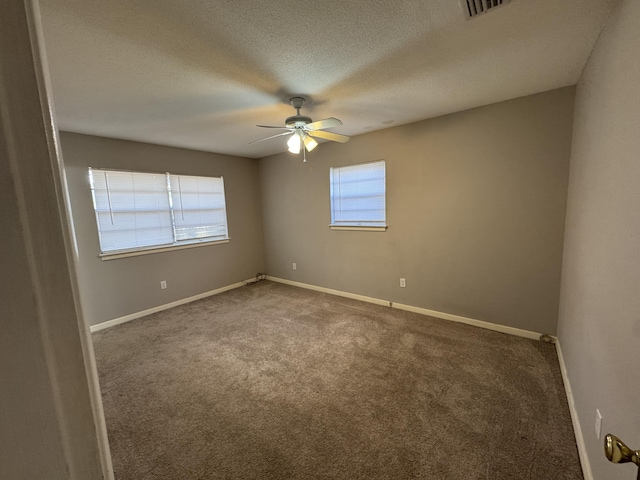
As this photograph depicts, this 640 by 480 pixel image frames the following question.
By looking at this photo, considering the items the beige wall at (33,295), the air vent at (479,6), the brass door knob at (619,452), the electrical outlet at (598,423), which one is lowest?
the electrical outlet at (598,423)

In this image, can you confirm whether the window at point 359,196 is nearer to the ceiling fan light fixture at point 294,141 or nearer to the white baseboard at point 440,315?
the white baseboard at point 440,315

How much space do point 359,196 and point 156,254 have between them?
3060 millimetres

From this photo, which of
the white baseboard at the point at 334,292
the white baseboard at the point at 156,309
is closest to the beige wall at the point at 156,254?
the white baseboard at the point at 156,309

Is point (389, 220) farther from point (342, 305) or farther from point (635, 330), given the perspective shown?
point (635, 330)

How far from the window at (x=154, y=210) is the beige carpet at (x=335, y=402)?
4.23 ft

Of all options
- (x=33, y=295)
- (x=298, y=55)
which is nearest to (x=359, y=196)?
(x=298, y=55)

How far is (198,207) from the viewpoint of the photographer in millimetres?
4441

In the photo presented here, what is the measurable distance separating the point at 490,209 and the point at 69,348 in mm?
3363

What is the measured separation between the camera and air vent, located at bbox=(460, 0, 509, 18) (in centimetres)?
137

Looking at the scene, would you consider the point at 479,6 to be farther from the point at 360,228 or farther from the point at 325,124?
the point at 360,228

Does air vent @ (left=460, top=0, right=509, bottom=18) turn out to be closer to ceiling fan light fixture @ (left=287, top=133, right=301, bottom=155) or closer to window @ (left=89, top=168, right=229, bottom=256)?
ceiling fan light fixture @ (left=287, top=133, right=301, bottom=155)

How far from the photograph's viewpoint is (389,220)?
368 centimetres

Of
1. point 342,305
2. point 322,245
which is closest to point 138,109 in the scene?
point 322,245

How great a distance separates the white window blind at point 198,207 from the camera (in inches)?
165
